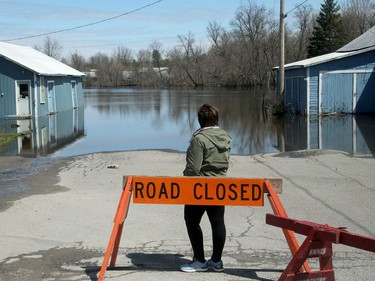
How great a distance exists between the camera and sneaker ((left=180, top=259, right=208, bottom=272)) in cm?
546

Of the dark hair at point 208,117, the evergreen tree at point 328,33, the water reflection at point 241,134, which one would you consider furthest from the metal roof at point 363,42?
the evergreen tree at point 328,33

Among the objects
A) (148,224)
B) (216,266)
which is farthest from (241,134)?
(216,266)

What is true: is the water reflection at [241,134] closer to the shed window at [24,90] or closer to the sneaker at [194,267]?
the shed window at [24,90]

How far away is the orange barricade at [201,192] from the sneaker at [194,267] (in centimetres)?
74

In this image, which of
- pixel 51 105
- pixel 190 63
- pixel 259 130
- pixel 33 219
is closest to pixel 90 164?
pixel 33 219

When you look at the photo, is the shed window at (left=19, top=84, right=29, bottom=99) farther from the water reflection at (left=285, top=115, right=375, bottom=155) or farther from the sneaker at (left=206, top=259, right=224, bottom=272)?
the sneaker at (left=206, top=259, right=224, bottom=272)

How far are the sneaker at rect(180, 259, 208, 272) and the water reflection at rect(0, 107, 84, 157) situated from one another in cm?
1153

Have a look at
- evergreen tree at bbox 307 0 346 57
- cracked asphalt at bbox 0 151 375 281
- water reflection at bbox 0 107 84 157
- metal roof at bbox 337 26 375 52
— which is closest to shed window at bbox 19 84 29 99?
water reflection at bbox 0 107 84 157

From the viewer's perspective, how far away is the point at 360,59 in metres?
28.9

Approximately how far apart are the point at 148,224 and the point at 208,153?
8.20 feet

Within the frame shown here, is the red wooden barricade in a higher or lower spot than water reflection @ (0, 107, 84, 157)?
higher

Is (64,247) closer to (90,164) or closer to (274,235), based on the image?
(274,235)

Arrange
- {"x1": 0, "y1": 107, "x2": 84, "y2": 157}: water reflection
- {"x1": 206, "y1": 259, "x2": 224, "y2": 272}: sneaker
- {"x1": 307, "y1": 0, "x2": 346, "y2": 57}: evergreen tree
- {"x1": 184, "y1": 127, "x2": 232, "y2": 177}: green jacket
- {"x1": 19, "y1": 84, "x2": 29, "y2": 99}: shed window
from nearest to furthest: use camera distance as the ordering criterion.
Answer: {"x1": 184, "y1": 127, "x2": 232, "y2": 177}: green jacket < {"x1": 206, "y1": 259, "x2": 224, "y2": 272}: sneaker < {"x1": 0, "y1": 107, "x2": 84, "y2": 157}: water reflection < {"x1": 19, "y1": 84, "x2": 29, "y2": 99}: shed window < {"x1": 307, "y1": 0, "x2": 346, "y2": 57}: evergreen tree

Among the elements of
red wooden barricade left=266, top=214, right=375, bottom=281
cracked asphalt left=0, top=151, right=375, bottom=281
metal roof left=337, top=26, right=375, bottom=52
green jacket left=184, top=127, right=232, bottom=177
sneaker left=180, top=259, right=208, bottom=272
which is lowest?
cracked asphalt left=0, top=151, right=375, bottom=281
